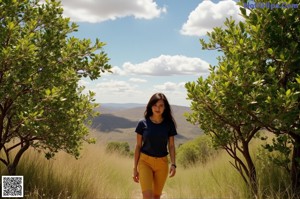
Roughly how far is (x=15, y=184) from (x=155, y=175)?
329cm

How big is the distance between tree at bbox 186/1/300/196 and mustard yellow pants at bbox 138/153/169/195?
1339mm

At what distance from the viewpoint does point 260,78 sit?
19.6 feet

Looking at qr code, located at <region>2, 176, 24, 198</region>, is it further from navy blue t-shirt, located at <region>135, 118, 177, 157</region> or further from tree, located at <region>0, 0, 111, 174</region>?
navy blue t-shirt, located at <region>135, 118, 177, 157</region>

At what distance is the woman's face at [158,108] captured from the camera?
598 cm

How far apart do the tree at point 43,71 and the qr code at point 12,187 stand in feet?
→ 0.84

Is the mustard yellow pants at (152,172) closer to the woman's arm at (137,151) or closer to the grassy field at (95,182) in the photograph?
the woman's arm at (137,151)

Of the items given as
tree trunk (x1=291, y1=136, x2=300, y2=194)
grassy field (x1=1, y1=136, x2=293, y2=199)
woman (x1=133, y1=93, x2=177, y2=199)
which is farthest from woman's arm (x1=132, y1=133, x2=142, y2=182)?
tree trunk (x1=291, y1=136, x2=300, y2=194)

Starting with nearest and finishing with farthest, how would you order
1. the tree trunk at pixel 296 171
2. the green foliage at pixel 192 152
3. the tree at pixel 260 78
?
the tree at pixel 260 78 < the tree trunk at pixel 296 171 < the green foliage at pixel 192 152

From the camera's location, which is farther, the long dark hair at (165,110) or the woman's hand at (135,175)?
the long dark hair at (165,110)

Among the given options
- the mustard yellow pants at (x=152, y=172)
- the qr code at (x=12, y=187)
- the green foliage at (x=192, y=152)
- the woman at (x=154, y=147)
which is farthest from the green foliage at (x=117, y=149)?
the mustard yellow pants at (x=152, y=172)

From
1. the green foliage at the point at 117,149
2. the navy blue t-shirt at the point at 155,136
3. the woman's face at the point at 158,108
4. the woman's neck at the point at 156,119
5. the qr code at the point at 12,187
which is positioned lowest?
the green foliage at the point at 117,149

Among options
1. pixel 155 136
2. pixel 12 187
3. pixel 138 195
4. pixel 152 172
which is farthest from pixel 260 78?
pixel 138 195

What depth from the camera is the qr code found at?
697 cm

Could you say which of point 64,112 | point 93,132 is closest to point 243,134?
point 64,112
